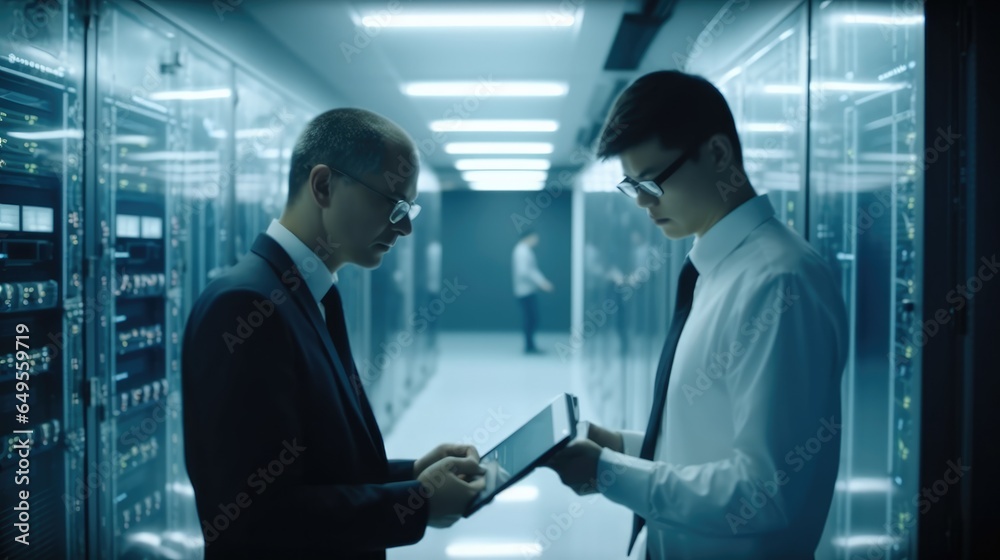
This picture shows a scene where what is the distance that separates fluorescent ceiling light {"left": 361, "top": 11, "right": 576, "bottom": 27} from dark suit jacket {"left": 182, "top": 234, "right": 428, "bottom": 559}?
2.08 m

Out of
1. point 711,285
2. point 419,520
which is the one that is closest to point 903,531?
point 711,285

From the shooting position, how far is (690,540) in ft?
4.34

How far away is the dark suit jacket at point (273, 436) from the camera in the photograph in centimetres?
107

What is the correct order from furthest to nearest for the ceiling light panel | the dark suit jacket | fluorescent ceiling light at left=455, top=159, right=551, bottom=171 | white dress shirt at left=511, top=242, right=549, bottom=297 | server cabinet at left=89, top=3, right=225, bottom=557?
white dress shirt at left=511, top=242, right=549, bottom=297, fluorescent ceiling light at left=455, top=159, right=551, bottom=171, the ceiling light panel, server cabinet at left=89, top=3, right=225, bottom=557, the dark suit jacket

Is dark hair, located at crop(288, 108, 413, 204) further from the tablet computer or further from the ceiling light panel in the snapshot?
the ceiling light panel

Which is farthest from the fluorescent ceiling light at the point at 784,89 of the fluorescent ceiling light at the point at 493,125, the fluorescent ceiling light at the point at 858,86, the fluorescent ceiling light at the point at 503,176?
the fluorescent ceiling light at the point at 503,176

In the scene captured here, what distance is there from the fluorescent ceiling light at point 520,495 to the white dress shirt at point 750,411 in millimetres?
2877

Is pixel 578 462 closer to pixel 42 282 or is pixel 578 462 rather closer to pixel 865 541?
pixel 865 541

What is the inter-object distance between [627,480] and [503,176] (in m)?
9.76

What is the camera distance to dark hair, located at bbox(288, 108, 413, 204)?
53.4 inches

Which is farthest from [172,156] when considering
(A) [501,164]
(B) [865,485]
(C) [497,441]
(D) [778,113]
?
(A) [501,164]

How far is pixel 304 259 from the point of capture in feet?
4.42

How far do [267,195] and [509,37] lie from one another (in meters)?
1.65

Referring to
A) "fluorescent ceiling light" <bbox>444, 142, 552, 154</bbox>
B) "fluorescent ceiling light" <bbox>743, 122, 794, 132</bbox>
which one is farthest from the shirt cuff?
"fluorescent ceiling light" <bbox>444, 142, 552, 154</bbox>
